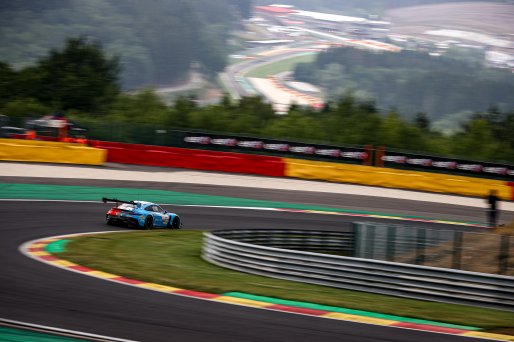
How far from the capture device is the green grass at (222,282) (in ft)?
42.7

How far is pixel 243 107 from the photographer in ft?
212

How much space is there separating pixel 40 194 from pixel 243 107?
1528 inches

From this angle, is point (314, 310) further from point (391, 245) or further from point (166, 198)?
point (166, 198)

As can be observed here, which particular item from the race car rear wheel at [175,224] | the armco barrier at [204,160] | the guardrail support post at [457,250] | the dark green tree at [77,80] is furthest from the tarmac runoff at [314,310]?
the dark green tree at [77,80]

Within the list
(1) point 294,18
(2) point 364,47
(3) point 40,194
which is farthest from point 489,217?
(1) point 294,18

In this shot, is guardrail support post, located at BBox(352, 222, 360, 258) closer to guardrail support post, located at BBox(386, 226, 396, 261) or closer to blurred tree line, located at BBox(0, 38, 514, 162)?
guardrail support post, located at BBox(386, 226, 396, 261)

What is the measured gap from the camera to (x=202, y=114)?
52.9 metres

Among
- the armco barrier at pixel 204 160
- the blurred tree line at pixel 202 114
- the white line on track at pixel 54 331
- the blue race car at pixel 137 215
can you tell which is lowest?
the white line on track at pixel 54 331

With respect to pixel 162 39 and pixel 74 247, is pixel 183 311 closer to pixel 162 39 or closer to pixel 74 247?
pixel 74 247

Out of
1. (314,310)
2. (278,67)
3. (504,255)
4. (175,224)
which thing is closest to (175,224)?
(175,224)

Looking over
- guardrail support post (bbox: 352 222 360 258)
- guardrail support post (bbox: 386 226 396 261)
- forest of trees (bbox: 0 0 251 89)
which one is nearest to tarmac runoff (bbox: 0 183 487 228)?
guardrail support post (bbox: 352 222 360 258)

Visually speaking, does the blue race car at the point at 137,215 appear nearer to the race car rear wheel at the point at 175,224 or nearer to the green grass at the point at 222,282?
the race car rear wheel at the point at 175,224

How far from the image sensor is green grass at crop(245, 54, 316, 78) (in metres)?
102

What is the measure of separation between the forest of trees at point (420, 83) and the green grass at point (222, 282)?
87.7 meters
